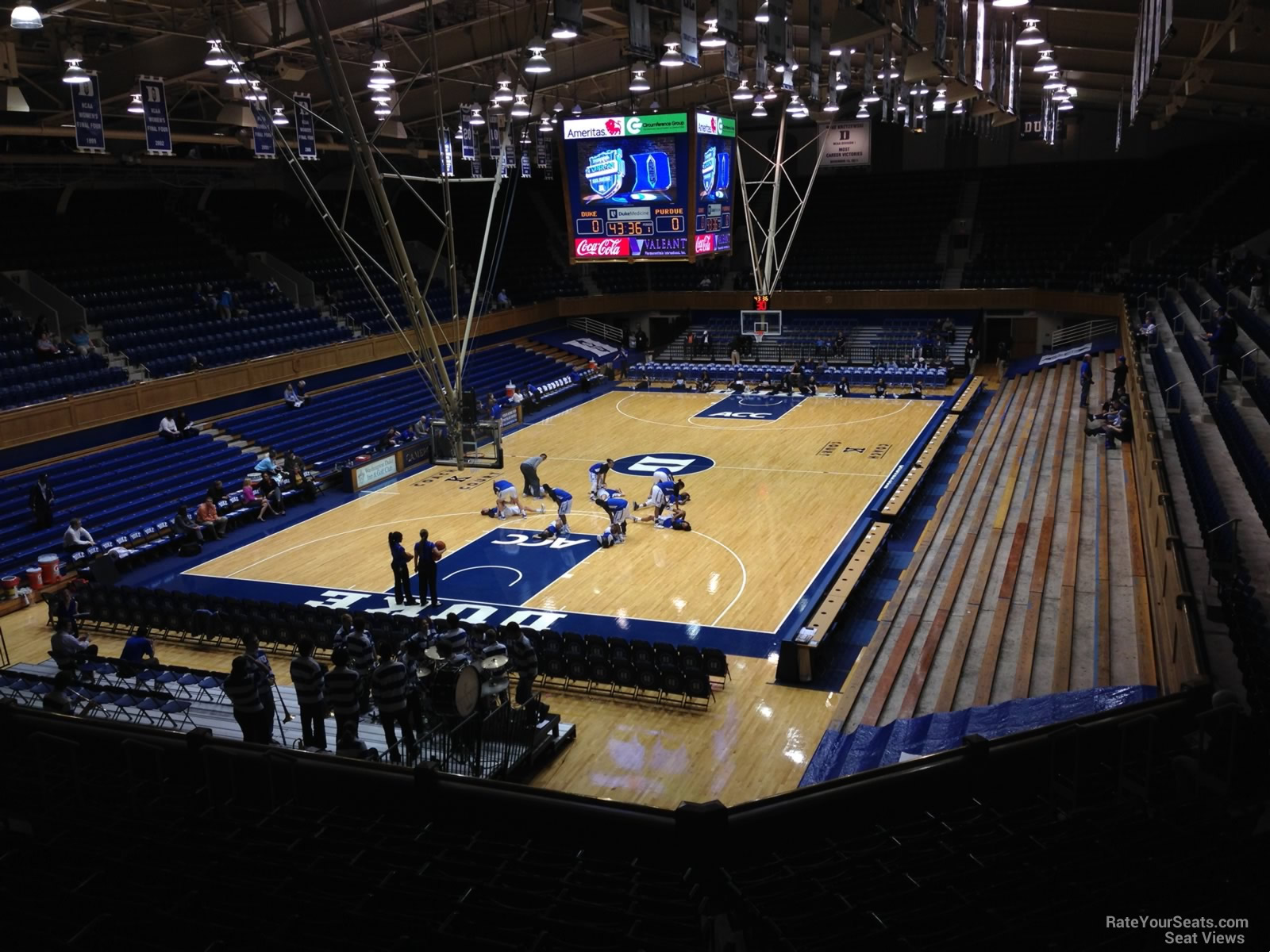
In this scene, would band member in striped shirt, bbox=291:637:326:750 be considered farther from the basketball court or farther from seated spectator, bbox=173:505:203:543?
seated spectator, bbox=173:505:203:543

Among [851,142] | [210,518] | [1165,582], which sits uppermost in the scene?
[851,142]

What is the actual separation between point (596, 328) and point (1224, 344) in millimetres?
32497

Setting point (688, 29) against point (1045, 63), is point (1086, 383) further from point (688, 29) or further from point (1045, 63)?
point (688, 29)

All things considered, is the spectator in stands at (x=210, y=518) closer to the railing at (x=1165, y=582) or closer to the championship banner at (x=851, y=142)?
the railing at (x=1165, y=582)

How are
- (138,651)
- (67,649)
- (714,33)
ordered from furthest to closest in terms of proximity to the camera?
(714,33), (138,651), (67,649)

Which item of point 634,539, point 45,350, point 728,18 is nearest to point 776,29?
point 728,18

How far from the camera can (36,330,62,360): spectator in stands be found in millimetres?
26172

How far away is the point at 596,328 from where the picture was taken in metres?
47.9

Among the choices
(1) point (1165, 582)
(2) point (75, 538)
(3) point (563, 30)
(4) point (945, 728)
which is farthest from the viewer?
(2) point (75, 538)

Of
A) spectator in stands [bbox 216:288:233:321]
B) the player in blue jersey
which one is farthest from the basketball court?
spectator in stands [bbox 216:288:233:321]

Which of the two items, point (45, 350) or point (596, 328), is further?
point (596, 328)

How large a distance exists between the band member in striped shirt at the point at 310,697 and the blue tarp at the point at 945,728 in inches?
206

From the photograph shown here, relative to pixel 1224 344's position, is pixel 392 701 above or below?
below

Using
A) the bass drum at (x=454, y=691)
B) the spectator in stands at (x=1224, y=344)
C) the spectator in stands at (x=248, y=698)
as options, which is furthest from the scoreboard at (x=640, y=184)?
the spectator in stands at (x=248, y=698)
